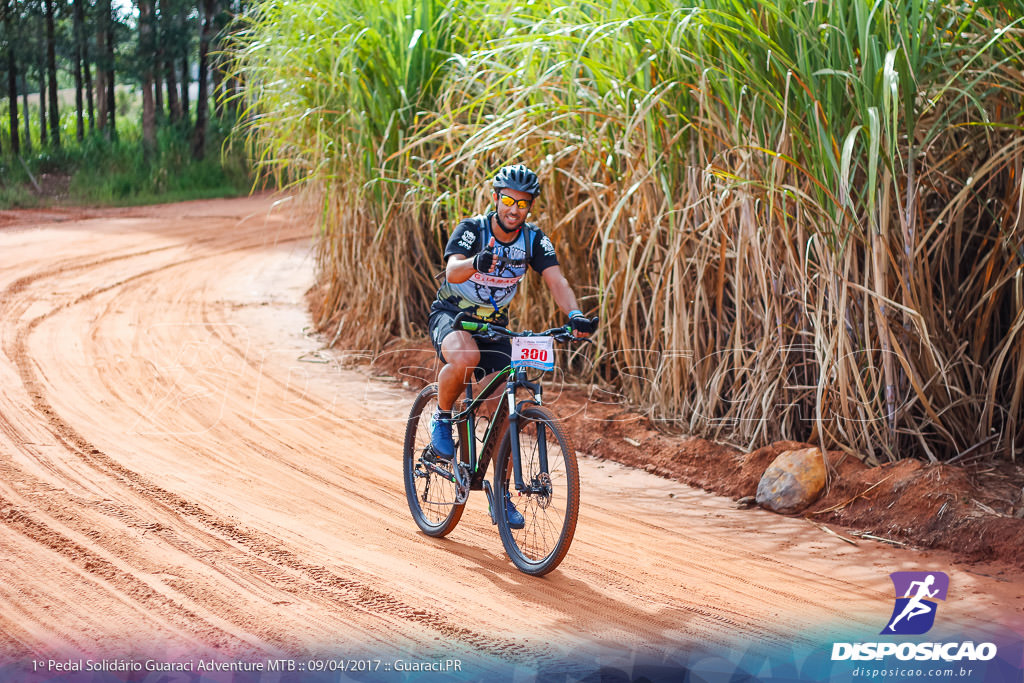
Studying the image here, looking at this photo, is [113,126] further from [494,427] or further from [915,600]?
[915,600]

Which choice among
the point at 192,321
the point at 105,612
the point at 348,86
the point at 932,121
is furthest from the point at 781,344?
the point at 192,321

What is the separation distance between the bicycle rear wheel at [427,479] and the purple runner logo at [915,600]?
6.23ft

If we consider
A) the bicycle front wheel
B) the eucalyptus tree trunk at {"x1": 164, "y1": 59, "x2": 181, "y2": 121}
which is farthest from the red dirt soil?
the eucalyptus tree trunk at {"x1": 164, "y1": 59, "x2": 181, "y2": 121}

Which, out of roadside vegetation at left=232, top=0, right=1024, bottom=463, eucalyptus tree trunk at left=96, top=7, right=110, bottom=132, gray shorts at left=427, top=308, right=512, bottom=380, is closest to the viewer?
gray shorts at left=427, top=308, right=512, bottom=380

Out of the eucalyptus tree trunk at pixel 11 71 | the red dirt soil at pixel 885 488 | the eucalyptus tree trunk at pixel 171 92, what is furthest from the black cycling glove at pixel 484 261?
the eucalyptus tree trunk at pixel 171 92

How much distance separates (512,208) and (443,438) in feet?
3.69

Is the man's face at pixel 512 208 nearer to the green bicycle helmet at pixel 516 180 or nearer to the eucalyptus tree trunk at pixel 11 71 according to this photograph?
the green bicycle helmet at pixel 516 180

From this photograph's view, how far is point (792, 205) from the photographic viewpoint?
5.29m

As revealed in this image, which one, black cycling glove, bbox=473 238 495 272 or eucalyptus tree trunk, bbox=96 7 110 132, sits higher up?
eucalyptus tree trunk, bbox=96 7 110 132

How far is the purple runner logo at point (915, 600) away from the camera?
363 centimetres

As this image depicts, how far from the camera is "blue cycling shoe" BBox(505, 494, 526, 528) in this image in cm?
417

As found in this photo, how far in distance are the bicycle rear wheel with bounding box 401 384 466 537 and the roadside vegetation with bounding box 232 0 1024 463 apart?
5.16ft

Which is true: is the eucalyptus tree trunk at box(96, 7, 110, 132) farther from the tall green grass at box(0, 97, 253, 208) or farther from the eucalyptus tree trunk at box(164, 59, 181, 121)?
the tall green grass at box(0, 97, 253, 208)

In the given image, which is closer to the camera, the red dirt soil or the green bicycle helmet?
the green bicycle helmet
